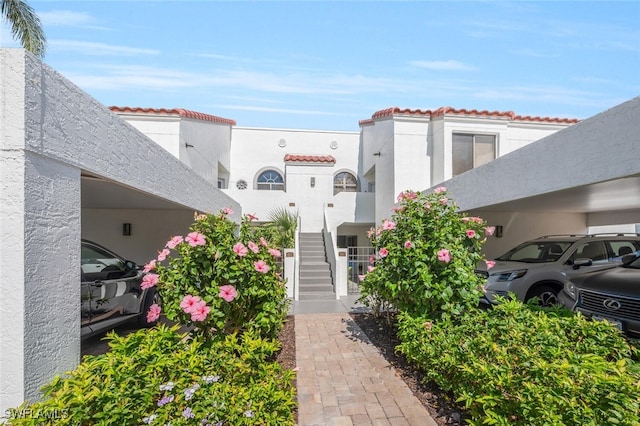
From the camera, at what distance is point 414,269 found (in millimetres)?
4754

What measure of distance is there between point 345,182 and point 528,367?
13.1 meters

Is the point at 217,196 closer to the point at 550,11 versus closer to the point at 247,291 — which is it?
Result: the point at 247,291

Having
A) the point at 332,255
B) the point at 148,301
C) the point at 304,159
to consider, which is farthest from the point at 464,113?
the point at 148,301

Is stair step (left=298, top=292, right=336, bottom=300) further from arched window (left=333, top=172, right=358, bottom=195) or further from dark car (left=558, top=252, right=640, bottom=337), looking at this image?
arched window (left=333, top=172, right=358, bottom=195)

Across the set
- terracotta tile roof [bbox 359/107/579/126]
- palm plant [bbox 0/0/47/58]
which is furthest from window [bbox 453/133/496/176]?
palm plant [bbox 0/0/47/58]

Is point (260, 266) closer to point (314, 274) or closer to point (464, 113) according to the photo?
point (314, 274)

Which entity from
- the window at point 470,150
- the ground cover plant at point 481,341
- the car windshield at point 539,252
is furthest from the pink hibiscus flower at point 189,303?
the window at point 470,150

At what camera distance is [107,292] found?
480 centimetres

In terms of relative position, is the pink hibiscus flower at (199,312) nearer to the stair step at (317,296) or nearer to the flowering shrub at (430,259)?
the flowering shrub at (430,259)

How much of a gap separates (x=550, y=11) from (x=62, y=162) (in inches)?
329

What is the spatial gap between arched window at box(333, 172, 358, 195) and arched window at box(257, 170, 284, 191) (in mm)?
2633

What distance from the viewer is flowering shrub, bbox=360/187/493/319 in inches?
180

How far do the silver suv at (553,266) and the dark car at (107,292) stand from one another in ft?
22.2

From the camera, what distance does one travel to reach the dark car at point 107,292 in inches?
175
